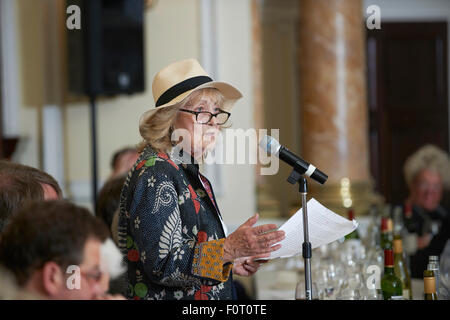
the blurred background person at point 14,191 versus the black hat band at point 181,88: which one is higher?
the black hat band at point 181,88

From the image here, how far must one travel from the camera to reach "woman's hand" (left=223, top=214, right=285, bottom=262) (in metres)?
1.63

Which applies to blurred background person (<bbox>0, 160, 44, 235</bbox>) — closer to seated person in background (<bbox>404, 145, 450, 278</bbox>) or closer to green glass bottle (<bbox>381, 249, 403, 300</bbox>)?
green glass bottle (<bbox>381, 249, 403, 300</bbox>)

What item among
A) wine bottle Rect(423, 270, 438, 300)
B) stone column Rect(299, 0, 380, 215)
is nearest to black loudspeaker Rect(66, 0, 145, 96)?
stone column Rect(299, 0, 380, 215)

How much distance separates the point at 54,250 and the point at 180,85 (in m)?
0.89

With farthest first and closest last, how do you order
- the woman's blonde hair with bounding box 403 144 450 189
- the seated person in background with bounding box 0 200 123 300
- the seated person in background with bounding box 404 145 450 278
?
the woman's blonde hair with bounding box 403 144 450 189
the seated person in background with bounding box 404 145 450 278
the seated person in background with bounding box 0 200 123 300

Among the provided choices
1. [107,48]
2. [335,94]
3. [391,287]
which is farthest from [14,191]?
[335,94]

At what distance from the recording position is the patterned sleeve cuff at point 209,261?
1.73 metres

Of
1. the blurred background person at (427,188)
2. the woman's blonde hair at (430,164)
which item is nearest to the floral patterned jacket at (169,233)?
the blurred background person at (427,188)

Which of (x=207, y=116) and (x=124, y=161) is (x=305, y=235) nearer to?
(x=207, y=116)

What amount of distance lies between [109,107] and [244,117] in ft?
3.34

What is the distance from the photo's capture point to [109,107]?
16.9 feet

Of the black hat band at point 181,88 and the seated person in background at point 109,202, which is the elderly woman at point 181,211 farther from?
the seated person in background at point 109,202

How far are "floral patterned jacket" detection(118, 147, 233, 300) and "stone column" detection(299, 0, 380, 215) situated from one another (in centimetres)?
345
